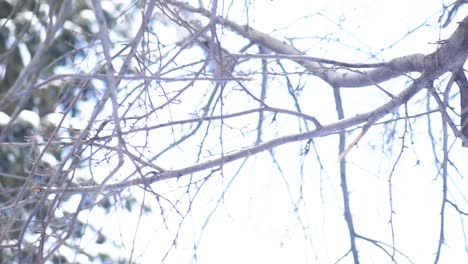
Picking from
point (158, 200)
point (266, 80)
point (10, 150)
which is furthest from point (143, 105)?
point (10, 150)

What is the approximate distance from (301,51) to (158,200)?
1309mm

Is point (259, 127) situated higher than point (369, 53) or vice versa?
point (369, 53)

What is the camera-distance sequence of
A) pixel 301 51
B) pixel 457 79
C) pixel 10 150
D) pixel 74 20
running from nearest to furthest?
pixel 457 79 < pixel 301 51 < pixel 10 150 < pixel 74 20

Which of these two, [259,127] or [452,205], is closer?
[452,205]

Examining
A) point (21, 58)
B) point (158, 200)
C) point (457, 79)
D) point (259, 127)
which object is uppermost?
point (21, 58)

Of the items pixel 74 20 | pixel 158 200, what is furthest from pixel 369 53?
pixel 74 20

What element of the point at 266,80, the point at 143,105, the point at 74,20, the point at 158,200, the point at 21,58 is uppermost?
the point at 74,20

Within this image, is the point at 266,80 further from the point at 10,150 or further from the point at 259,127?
the point at 10,150

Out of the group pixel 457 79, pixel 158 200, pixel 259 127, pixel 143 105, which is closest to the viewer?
pixel 158 200

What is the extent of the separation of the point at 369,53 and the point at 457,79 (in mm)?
747

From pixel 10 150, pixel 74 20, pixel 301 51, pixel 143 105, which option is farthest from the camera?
pixel 74 20

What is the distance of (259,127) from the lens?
3537mm

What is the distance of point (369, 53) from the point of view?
11.0ft

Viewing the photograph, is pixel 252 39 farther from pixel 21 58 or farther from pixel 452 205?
pixel 21 58
